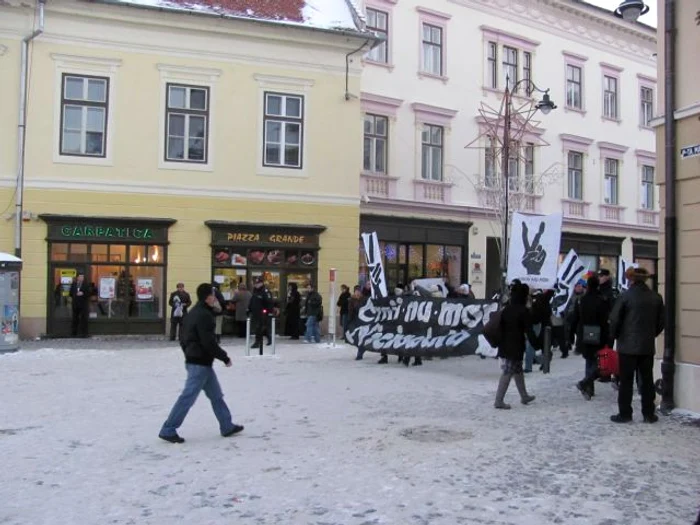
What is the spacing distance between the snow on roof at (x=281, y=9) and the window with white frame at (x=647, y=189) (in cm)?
1680

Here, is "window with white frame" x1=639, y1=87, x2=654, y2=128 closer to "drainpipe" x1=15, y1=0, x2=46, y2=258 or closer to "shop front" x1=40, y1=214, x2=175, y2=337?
"shop front" x1=40, y1=214, x2=175, y2=337

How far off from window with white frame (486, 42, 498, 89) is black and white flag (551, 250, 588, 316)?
512 inches

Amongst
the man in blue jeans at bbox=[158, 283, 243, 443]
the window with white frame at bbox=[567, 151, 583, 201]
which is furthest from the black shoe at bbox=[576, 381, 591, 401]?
the window with white frame at bbox=[567, 151, 583, 201]

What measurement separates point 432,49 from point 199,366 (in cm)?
2053

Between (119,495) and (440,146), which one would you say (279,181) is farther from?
(119,495)

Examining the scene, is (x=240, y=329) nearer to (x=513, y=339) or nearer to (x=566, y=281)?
(x=566, y=281)

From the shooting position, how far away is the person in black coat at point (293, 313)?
2053 cm

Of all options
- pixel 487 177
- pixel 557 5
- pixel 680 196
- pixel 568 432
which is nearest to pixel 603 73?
pixel 557 5

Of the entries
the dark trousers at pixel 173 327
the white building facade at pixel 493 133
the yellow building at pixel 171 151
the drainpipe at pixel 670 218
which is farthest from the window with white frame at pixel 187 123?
the drainpipe at pixel 670 218

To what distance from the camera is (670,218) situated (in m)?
9.45

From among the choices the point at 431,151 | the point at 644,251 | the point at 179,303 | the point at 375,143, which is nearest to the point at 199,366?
the point at 179,303

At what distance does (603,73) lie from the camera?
30.9 m

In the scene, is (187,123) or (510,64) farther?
(510,64)

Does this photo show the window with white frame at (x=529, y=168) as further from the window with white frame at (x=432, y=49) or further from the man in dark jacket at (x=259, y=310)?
the man in dark jacket at (x=259, y=310)
